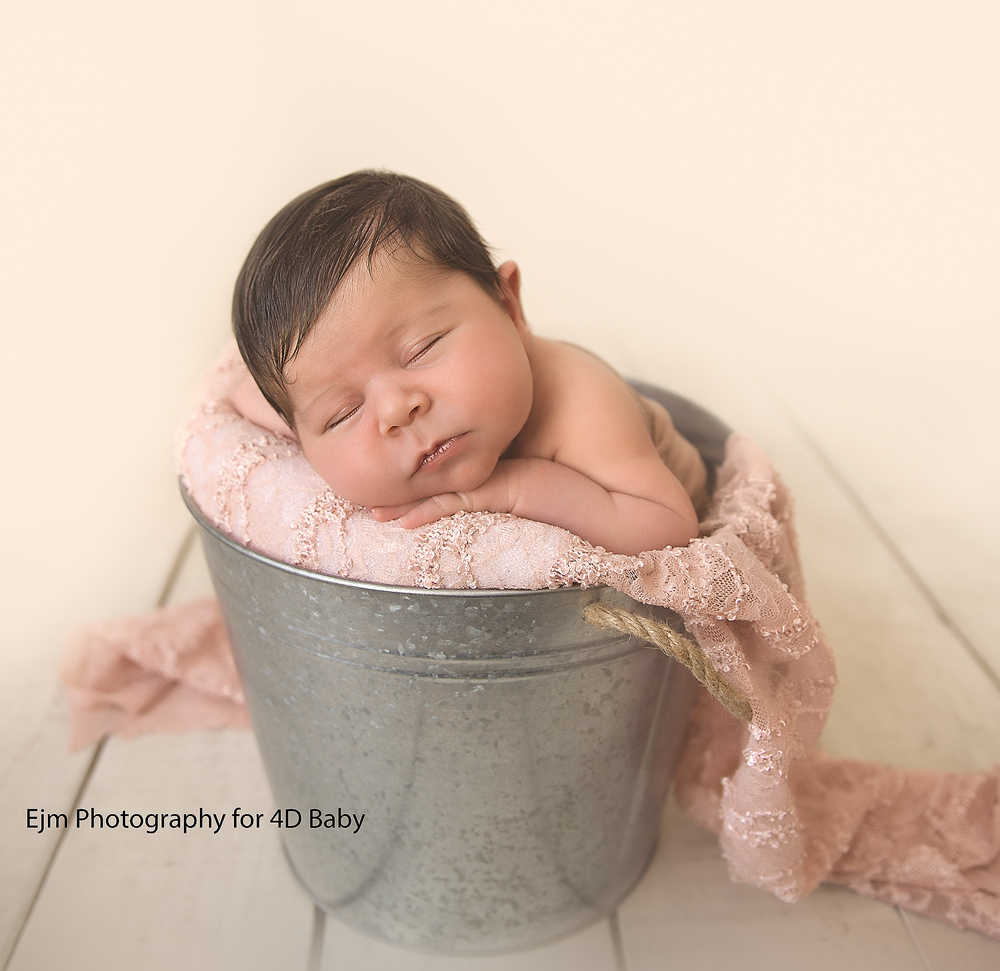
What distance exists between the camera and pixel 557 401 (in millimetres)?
881

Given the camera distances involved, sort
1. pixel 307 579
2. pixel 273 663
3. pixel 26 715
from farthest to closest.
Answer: pixel 26 715, pixel 273 663, pixel 307 579


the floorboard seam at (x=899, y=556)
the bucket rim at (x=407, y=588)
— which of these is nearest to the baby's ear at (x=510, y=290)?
the bucket rim at (x=407, y=588)

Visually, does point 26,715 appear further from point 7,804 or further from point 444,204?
point 444,204

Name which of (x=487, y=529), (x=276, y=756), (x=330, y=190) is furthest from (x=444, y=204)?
(x=276, y=756)

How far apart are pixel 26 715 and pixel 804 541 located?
1239 mm

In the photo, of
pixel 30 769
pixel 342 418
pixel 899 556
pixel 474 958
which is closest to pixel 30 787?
pixel 30 769

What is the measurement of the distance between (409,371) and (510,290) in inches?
7.0

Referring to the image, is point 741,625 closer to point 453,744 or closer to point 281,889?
point 453,744

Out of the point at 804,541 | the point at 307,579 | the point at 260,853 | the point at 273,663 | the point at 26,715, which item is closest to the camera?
the point at 307,579

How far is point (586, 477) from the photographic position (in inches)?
32.8

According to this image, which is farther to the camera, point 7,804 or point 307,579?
point 7,804

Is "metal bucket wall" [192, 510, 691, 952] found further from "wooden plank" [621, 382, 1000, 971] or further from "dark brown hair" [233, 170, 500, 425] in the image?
"dark brown hair" [233, 170, 500, 425]

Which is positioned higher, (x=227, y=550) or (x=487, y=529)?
(x=487, y=529)

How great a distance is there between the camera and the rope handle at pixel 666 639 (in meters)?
0.66
